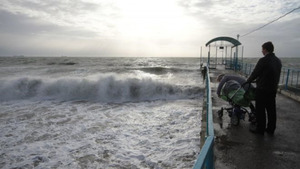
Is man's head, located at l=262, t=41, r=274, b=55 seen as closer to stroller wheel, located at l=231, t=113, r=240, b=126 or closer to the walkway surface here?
stroller wheel, located at l=231, t=113, r=240, b=126

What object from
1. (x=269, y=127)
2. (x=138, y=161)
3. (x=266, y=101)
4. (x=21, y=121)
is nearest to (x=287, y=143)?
(x=269, y=127)

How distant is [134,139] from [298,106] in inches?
224

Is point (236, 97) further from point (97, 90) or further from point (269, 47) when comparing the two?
point (97, 90)

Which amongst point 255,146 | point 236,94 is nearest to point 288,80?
point 236,94

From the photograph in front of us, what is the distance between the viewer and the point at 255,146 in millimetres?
3865

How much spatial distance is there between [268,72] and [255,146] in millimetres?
1482

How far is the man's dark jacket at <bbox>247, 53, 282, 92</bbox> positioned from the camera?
155 inches

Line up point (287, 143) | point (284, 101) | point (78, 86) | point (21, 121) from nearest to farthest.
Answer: point (287, 143), point (284, 101), point (21, 121), point (78, 86)

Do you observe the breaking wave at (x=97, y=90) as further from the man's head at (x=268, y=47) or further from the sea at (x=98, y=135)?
the man's head at (x=268, y=47)

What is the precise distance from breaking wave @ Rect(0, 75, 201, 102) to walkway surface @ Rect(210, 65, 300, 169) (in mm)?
9411

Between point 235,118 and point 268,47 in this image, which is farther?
point 235,118

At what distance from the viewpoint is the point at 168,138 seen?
6703 mm

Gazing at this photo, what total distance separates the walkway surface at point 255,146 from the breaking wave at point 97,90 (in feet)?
30.9

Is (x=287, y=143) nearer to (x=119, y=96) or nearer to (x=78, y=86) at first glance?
(x=119, y=96)
